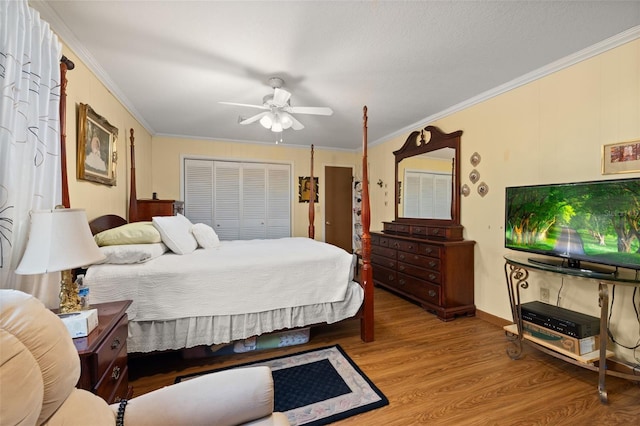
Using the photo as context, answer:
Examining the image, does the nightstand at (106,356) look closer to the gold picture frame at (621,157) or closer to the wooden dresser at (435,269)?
the wooden dresser at (435,269)

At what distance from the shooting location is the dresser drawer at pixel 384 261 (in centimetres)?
382

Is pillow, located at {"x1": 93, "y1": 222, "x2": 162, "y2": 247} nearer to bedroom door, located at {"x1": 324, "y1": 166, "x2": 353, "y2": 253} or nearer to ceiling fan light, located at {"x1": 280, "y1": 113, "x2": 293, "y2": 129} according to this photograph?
ceiling fan light, located at {"x1": 280, "y1": 113, "x2": 293, "y2": 129}

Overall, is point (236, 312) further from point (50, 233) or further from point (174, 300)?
point (50, 233)

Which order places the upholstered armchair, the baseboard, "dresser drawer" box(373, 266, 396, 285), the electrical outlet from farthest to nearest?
"dresser drawer" box(373, 266, 396, 285)
the baseboard
the electrical outlet
the upholstered armchair

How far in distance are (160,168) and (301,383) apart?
4111 millimetres

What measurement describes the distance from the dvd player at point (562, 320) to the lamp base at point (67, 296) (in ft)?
10.2

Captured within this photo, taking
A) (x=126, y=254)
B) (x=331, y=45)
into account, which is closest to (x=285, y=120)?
(x=331, y=45)

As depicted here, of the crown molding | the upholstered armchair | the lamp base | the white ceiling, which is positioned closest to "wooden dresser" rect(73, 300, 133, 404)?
the lamp base

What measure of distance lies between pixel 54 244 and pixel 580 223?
10.5 ft

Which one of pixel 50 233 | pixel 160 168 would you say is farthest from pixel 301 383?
pixel 160 168

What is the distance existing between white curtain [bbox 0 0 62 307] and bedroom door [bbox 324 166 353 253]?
4365mm

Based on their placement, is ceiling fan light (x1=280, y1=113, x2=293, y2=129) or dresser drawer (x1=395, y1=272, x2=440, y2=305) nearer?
ceiling fan light (x1=280, y1=113, x2=293, y2=129)

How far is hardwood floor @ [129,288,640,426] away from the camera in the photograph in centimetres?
163

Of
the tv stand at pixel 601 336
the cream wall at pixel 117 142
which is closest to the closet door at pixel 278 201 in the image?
the cream wall at pixel 117 142
